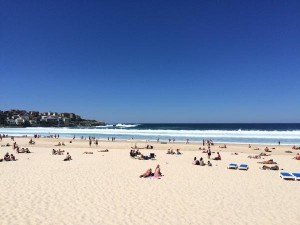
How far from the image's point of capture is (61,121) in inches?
6196

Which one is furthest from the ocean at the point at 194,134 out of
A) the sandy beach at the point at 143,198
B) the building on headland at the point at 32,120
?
the building on headland at the point at 32,120

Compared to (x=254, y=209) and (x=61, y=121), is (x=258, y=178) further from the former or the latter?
(x=61, y=121)

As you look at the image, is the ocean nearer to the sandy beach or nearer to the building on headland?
the sandy beach

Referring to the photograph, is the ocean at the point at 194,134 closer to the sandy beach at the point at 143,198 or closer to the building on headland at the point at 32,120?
the sandy beach at the point at 143,198

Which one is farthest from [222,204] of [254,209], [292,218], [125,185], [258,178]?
[258,178]

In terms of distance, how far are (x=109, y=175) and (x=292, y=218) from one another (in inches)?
388

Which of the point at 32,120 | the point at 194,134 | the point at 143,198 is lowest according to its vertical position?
the point at 194,134

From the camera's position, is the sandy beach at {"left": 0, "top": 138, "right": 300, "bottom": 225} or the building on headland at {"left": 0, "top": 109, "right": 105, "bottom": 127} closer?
the sandy beach at {"left": 0, "top": 138, "right": 300, "bottom": 225}

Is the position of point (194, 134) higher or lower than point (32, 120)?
lower

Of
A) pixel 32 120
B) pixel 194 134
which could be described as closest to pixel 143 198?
pixel 194 134

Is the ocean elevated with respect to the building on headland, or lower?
lower

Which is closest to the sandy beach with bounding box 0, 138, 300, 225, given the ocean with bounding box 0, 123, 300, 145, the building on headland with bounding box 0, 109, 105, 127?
the ocean with bounding box 0, 123, 300, 145

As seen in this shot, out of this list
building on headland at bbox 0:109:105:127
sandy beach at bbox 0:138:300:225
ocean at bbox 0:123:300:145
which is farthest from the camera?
building on headland at bbox 0:109:105:127

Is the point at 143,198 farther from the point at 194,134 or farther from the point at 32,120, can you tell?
the point at 32,120
